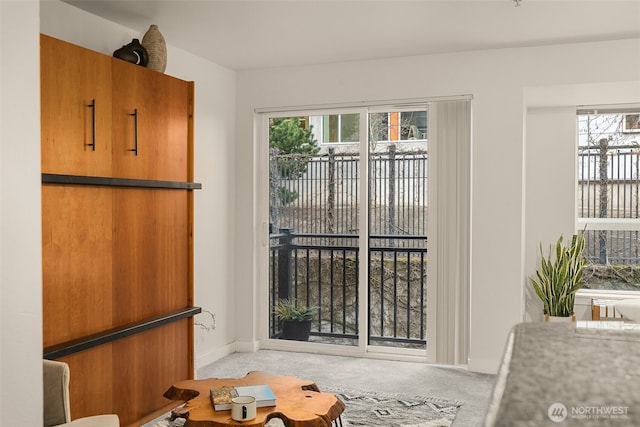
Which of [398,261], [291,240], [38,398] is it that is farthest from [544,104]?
[38,398]

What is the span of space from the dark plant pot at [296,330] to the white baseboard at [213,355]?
0.48 metres

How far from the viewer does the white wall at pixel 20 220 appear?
2117 millimetres

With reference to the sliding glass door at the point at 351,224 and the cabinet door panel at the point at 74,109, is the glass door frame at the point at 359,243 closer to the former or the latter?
the sliding glass door at the point at 351,224

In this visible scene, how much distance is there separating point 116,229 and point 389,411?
2.01 m

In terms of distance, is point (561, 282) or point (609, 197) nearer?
point (561, 282)

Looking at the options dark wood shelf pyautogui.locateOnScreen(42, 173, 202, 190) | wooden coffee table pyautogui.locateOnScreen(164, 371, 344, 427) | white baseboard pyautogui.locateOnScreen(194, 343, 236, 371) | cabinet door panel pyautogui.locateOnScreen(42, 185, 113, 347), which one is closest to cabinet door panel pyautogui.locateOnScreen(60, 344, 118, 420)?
cabinet door panel pyautogui.locateOnScreen(42, 185, 113, 347)

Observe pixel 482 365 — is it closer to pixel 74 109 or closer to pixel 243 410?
pixel 243 410

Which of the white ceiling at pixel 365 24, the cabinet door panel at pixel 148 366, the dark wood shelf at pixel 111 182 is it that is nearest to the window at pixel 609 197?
the white ceiling at pixel 365 24

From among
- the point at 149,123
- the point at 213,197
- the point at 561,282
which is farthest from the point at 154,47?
the point at 561,282

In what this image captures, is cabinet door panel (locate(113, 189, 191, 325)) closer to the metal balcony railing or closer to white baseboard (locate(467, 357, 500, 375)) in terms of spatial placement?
the metal balcony railing

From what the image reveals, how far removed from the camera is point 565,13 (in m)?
3.59

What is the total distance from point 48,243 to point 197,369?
216 cm

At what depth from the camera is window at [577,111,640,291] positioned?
16.2 feet

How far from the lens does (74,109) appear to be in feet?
9.64
